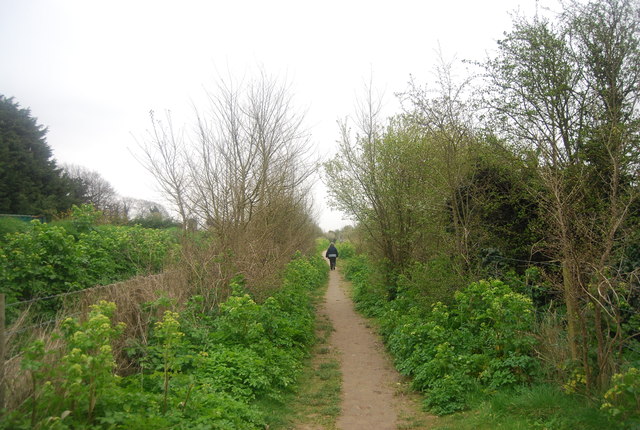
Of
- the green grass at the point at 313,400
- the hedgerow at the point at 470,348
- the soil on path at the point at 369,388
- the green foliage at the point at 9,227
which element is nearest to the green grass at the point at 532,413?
the hedgerow at the point at 470,348

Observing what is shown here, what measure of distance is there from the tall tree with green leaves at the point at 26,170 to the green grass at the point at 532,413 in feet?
91.9

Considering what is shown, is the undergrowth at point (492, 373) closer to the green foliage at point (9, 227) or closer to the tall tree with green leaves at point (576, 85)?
the tall tree with green leaves at point (576, 85)

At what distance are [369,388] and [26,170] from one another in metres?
31.1

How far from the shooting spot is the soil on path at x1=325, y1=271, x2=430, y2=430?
563cm

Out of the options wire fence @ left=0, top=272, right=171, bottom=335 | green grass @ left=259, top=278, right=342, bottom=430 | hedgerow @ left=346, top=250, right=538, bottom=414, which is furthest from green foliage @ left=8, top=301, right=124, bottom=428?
hedgerow @ left=346, top=250, right=538, bottom=414

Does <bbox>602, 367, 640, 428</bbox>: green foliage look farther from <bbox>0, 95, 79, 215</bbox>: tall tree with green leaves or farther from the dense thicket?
<bbox>0, 95, 79, 215</bbox>: tall tree with green leaves

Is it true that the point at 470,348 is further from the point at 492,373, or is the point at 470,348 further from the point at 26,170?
the point at 26,170

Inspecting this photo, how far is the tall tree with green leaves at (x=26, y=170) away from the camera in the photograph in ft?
92.4

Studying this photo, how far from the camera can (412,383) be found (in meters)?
6.79

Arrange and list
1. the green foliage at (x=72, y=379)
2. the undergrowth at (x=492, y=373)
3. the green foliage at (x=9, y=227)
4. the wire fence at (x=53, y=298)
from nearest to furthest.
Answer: the green foliage at (x=72, y=379)
the undergrowth at (x=492, y=373)
the wire fence at (x=53, y=298)
the green foliage at (x=9, y=227)

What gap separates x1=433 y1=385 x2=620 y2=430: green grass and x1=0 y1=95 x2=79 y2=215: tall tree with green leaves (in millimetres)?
28011

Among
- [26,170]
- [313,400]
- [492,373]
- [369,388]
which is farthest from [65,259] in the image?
[26,170]

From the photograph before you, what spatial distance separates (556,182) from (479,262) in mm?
4531

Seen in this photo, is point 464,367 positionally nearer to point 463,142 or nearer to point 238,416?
point 238,416
